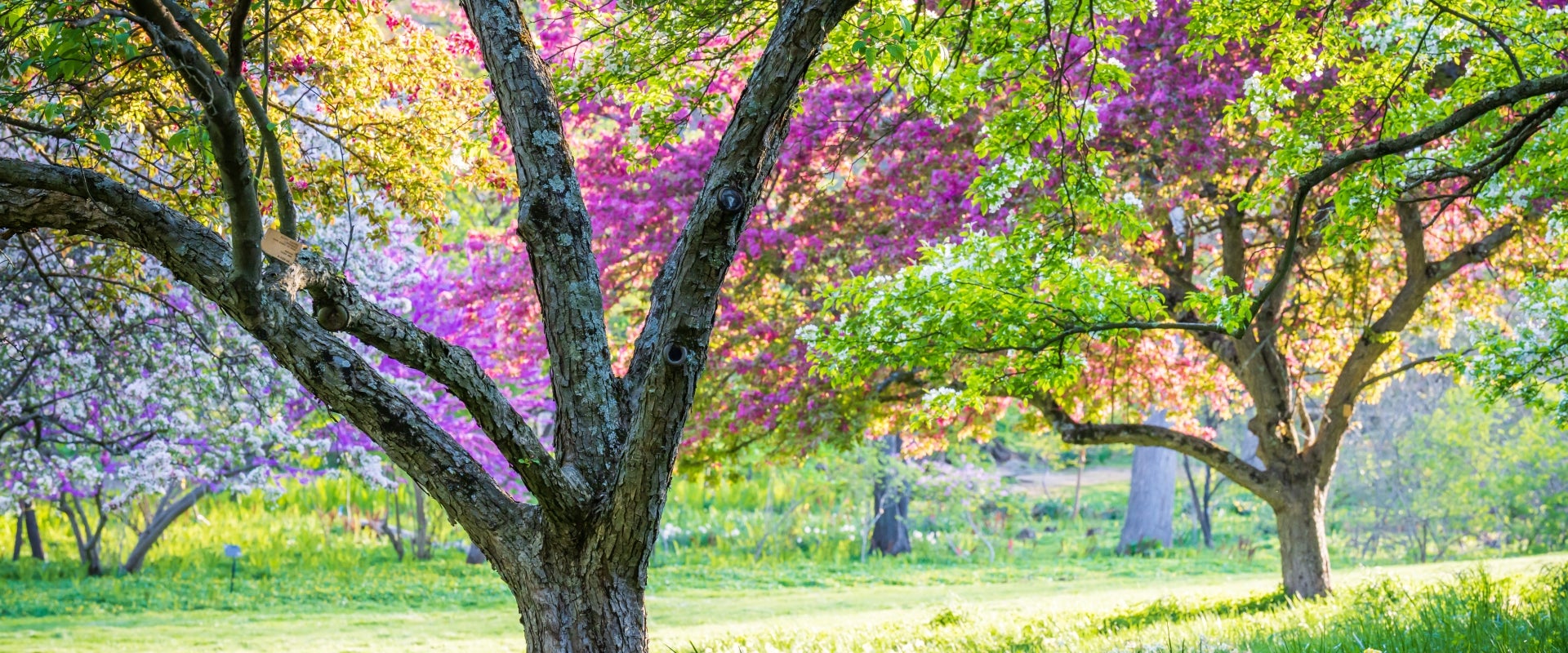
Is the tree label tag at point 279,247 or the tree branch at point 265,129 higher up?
the tree branch at point 265,129

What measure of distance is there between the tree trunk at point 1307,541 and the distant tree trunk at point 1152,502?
11764mm

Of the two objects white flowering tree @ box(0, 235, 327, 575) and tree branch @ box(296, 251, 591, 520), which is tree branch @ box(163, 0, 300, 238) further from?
white flowering tree @ box(0, 235, 327, 575)

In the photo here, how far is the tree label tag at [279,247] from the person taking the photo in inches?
126

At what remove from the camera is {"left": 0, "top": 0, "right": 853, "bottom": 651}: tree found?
3.52 metres

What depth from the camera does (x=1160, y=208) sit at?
7.88 metres

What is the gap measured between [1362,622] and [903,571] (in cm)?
1192

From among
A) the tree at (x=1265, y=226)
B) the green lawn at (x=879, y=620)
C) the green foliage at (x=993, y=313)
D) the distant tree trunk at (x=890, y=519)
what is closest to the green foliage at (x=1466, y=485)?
the green lawn at (x=879, y=620)

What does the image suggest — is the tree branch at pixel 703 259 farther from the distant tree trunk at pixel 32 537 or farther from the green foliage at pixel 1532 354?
the distant tree trunk at pixel 32 537

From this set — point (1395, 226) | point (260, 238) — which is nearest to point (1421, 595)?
point (1395, 226)

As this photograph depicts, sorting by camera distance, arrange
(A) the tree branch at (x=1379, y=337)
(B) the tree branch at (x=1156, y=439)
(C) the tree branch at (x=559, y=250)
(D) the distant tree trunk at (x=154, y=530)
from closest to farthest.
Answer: (C) the tree branch at (x=559, y=250), (A) the tree branch at (x=1379, y=337), (B) the tree branch at (x=1156, y=439), (D) the distant tree trunk at (x=154, y=530)

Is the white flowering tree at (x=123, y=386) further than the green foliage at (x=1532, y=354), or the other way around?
the white flowering tree at (x=123, y=386)

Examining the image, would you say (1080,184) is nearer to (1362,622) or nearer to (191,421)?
(1362,622)

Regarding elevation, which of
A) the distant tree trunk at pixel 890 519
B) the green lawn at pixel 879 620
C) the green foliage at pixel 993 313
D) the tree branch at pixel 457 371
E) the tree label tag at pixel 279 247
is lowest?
the green lawn at pixel 879 620

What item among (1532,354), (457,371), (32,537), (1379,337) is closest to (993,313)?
(1532,354)
